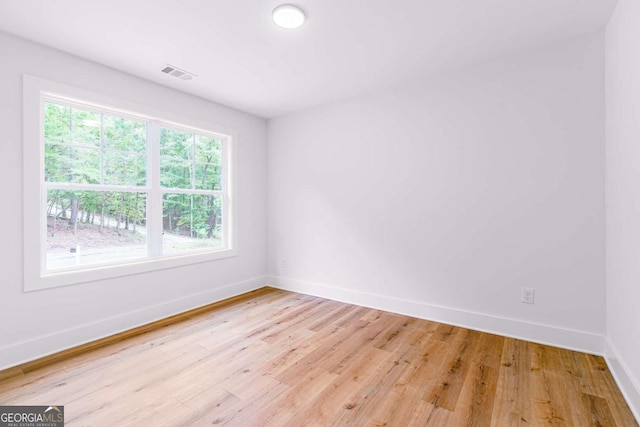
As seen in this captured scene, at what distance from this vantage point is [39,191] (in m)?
2.38

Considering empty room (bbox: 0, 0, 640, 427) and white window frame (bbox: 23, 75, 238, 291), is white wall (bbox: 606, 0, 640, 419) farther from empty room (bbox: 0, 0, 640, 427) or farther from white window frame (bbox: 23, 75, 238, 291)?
white window frame (bbox: 23, 75, 238, 291)

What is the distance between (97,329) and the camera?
2.66 meters

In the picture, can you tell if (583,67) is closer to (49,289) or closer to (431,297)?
(431,297)

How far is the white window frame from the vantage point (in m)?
2.32

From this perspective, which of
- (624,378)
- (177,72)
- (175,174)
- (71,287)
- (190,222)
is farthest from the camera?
(190,222)

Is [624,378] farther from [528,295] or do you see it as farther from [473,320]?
[473,320]

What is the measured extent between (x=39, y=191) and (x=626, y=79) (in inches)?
168

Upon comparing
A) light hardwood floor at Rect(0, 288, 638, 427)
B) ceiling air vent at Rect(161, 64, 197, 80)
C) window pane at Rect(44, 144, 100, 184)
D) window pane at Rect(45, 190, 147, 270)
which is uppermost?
ceiling air vent at Rect(161, 64, 197, 80)

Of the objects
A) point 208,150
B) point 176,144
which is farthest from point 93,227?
point 208,150

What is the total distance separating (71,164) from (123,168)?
42 cm

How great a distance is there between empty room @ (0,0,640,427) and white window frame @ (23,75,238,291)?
0.02m

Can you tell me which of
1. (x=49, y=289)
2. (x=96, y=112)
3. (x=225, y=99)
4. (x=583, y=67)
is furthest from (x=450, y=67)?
(x=49, y=289)

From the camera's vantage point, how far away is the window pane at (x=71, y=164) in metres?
2.50

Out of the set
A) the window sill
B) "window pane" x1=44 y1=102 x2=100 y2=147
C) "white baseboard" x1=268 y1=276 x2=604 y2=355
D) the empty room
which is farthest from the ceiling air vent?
"white baseboard" x1=268 y1=276 x2=604 y2=355
